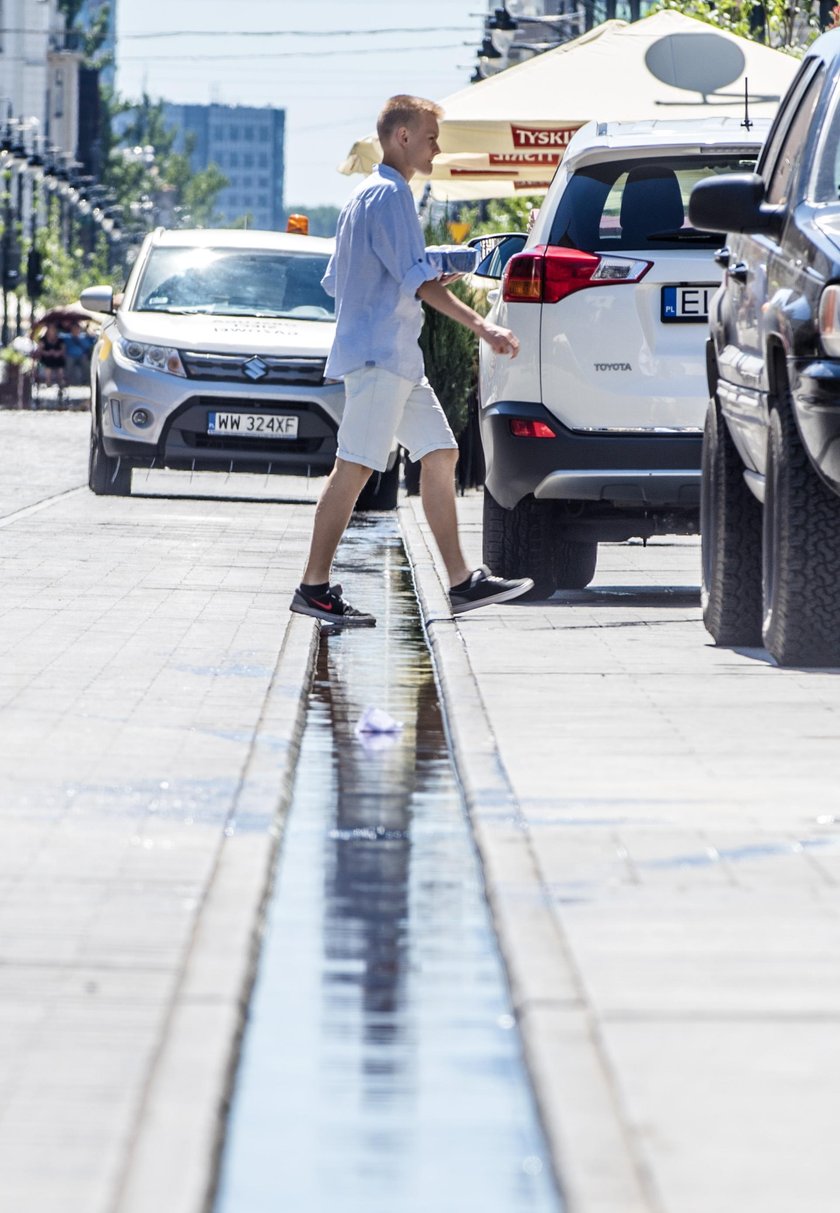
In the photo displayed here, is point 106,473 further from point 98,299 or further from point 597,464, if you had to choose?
point 597,464

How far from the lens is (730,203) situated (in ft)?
26.3

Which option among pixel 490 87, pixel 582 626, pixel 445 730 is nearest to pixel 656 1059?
pixel 445 730

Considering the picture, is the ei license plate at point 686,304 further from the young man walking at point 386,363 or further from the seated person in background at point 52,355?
the seated person in background at point 52,355

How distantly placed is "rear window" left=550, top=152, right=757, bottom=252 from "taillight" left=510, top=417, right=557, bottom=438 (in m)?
0.73

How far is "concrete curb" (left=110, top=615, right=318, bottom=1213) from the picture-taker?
3.19m

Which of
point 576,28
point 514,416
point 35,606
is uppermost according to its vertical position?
point 576,28

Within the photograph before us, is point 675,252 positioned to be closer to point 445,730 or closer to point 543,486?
point 543,486

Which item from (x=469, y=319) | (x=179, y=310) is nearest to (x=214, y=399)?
(x=179, y=310)

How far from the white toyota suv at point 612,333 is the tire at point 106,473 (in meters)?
7.32

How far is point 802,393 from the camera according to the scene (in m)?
7.64

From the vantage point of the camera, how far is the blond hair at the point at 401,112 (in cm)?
952

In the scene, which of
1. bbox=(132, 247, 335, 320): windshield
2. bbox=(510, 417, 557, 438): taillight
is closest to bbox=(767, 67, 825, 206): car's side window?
bbox=(510, 417, 557, 438): taillight

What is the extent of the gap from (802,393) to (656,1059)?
166 inches

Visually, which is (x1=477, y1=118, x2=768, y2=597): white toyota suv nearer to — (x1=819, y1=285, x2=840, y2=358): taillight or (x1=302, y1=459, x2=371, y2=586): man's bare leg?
(x1=302, y1=459, x2=371, y2=586): man's bare leg
